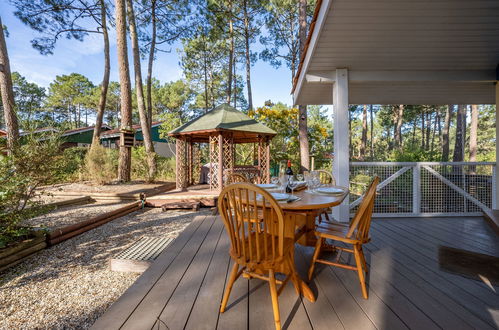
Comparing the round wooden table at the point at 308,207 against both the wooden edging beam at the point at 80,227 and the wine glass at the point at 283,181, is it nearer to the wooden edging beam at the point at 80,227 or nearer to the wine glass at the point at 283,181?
the wine glass at the point at 283,181

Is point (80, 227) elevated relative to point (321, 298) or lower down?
lower down

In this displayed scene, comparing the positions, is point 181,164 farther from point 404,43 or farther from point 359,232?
point 359,232

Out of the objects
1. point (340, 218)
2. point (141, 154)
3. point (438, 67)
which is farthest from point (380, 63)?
point (141, 154)

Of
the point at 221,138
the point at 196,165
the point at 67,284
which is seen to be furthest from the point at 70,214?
the point at 196,165

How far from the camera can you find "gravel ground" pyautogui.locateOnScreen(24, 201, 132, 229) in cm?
417

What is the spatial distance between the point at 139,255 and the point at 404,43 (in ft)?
13.6

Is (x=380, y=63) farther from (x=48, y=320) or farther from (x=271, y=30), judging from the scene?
(x=271, y=30)

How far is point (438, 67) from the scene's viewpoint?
325 cm

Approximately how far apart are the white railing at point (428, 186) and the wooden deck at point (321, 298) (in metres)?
1.43

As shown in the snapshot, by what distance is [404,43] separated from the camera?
2.72 metres

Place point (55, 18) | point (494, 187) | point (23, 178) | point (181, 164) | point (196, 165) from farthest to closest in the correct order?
point (196, 165)
point (55, 18)
point (181, 164)
point (494, 187)
point (23, 178)

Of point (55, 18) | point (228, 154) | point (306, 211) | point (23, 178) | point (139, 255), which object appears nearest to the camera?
point (306, 211)

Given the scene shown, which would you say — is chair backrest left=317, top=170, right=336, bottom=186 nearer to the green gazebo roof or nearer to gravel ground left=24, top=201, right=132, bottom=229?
the green gazebo roof

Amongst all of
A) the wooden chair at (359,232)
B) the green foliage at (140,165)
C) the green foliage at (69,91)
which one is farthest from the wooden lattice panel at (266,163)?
the green foliage at (69,91)
